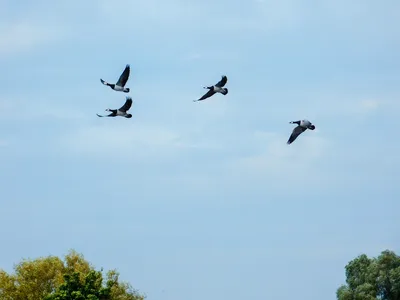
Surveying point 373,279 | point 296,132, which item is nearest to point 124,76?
point 296,132

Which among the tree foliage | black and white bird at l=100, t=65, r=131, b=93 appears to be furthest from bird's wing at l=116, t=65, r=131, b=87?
the tree foliage

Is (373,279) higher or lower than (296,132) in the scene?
higher

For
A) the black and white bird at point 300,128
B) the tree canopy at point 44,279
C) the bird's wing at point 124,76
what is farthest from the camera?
the tree canopy at point 44,279

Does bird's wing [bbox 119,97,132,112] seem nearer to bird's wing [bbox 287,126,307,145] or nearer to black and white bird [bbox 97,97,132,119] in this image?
black and white bird [bbox 97,97,132,119]

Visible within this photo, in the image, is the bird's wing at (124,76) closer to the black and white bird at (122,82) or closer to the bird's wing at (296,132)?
the black and white bird at (122,82)

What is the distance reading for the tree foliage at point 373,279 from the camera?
114m

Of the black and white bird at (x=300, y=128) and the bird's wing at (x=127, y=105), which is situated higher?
the bird's wing at (x=127, y=105)

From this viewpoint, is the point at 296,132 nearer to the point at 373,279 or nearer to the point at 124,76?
the point at 124,76

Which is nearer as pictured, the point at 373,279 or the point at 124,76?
the point at 124,76

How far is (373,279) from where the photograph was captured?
379ft

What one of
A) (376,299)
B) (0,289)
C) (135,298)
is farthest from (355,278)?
(0,289)

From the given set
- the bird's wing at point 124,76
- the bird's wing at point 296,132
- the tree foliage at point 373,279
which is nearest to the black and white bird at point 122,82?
the bird's wing at point 124,76

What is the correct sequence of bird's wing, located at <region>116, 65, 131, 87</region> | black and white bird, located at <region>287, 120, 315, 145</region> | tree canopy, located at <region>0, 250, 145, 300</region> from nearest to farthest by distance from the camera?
black and white bird, located at <region>287, 120, 315, 145</region>, bird's wing, located at <region>116, 65, 131, 87</region>, tree canopy, located at <region>0, 250, 145, 300</region>

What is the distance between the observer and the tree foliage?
375 feet
